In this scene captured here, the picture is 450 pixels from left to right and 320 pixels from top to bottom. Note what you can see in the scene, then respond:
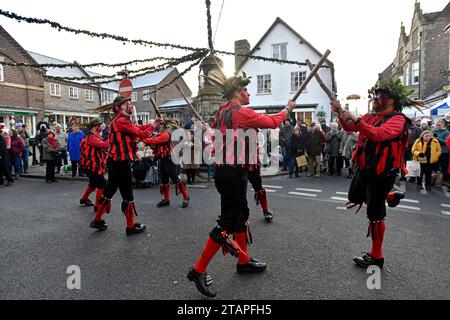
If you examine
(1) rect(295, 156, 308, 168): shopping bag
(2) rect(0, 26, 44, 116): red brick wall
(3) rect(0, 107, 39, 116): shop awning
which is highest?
(2) rect(0, 26, 44, 116): red brick wall

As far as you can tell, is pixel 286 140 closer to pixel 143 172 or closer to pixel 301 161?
pixel 301 161

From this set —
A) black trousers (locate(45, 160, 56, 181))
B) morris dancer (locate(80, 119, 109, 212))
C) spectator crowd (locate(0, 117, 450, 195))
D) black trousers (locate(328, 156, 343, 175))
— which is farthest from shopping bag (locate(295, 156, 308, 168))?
black trousers (locate(45, 160, 56, 181))

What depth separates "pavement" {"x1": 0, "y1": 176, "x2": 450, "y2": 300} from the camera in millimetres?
2852

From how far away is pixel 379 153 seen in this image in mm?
3150

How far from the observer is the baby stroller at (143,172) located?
8406mm

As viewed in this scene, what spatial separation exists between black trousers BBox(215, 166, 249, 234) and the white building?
846 inches

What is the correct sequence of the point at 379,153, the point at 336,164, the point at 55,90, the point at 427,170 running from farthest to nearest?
the point at 55,90, the point at 336,164, the point at 427,170, the point at 379,153

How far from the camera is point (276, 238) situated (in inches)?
167

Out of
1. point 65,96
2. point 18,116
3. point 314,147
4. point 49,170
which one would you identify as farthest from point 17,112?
point 314,147

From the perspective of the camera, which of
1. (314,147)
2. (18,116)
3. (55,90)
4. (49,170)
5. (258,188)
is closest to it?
(258,188)

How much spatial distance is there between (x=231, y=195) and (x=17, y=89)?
2555cm

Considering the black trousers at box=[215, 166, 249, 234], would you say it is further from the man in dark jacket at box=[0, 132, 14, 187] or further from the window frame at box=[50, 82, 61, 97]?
the window frame at box=[50, 82, 61, 97]

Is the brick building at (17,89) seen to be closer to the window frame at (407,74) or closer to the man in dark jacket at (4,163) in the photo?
the man in dark jacket at (4,163)

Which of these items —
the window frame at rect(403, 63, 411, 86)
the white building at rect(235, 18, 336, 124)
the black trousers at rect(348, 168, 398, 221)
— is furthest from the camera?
the window frame at rect(403, 63, 411, 86)
